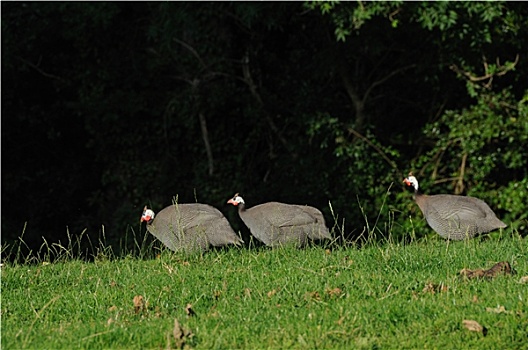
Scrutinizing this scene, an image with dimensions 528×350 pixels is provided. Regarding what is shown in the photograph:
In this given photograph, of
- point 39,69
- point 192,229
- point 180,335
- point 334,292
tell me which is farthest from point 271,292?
point 39,69

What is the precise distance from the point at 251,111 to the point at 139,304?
11380mm

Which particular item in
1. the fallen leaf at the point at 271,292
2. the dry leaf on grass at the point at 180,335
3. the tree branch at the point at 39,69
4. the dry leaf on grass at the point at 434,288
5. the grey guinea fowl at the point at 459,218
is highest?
the tree branch at the point at 39,69

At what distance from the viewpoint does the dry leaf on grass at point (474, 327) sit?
650cm

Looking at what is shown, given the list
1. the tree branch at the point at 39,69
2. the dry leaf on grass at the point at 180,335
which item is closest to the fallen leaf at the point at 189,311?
the dry leaf on grass at the point at 180,335

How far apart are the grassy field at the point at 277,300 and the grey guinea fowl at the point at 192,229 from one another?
23 cm

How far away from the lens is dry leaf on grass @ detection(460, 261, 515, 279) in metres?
7.89

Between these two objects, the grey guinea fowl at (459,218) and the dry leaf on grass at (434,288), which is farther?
the grey guinea fowl at (459,218)

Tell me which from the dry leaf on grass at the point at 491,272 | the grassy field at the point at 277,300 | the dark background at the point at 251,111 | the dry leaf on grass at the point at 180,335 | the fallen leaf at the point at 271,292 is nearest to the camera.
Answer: the dry leaf on grass at the point at 180,335

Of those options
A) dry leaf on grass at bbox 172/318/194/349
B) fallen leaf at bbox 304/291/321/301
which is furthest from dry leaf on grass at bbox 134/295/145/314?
fallen leaf at bbox 304/291/321/301

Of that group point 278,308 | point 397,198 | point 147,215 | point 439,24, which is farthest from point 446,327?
point 397,198

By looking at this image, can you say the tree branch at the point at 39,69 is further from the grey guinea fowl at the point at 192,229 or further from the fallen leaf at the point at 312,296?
the fallen leaf at the point at 312,296

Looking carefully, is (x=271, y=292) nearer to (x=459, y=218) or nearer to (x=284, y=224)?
(x=284, y=224)

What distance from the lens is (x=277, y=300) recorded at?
746 cm

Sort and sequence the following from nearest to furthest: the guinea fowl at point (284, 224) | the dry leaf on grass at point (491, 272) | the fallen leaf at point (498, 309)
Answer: the fallen leaf at point (498, 309), the dry leaf on grass at point (491, 272), the guinea fowl at point (284, 224)
